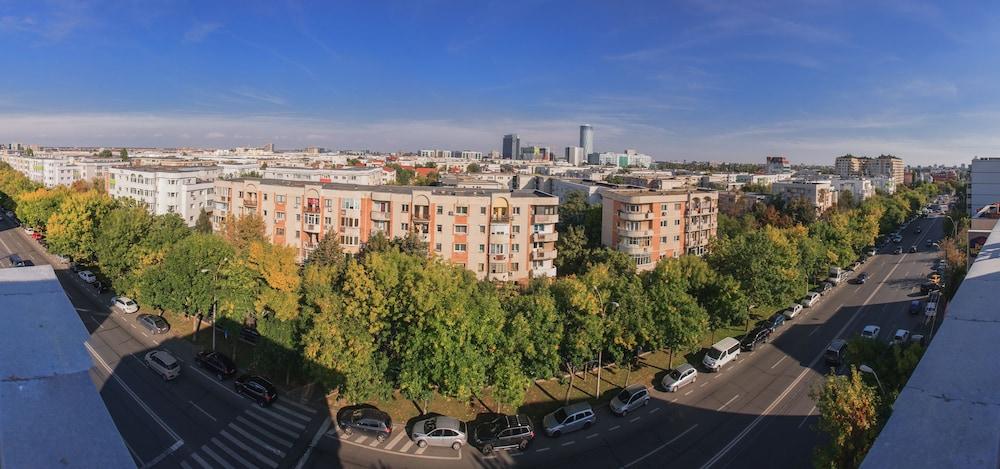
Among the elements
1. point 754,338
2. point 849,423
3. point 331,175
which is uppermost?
point 331,175

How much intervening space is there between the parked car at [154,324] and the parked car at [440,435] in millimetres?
21998

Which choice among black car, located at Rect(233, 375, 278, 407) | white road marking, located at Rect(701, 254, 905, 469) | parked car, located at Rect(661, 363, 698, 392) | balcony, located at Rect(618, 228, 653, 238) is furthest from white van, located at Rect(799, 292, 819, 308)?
black car, located at Rect(233, 375, 278, 407)

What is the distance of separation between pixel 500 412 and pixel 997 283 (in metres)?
19.7

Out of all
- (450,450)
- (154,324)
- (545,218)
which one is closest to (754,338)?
(545,218)

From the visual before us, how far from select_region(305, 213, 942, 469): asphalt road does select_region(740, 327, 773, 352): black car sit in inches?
20.0

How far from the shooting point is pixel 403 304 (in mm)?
25000

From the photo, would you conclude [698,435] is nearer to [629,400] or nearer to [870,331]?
[629,400]

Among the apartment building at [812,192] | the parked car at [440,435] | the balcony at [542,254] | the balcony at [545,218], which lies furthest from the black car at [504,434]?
the apartment building at [812,192]

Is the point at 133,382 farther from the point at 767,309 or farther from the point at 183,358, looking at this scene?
the point at 767,309

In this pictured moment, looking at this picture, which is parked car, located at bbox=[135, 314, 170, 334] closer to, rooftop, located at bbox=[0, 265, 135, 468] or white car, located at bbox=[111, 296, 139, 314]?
white car, located at bbox=[111, 296, 139, 314]

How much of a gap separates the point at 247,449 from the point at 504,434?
1068cm

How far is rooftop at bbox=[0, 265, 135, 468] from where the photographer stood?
569 centimetres

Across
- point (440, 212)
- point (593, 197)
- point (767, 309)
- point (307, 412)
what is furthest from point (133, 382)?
point (593, 197)

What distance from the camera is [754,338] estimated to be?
114ft
